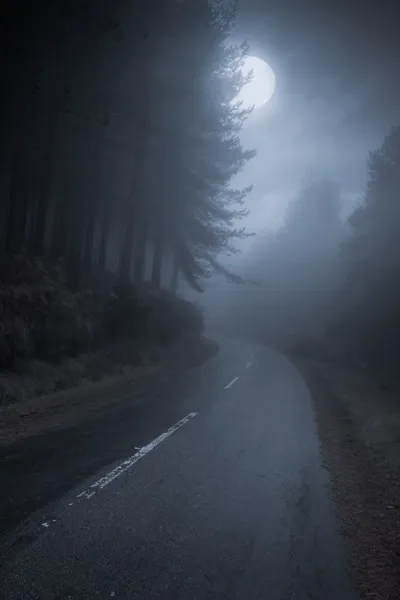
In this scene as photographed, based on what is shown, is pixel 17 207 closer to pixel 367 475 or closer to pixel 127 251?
pixel 127 251

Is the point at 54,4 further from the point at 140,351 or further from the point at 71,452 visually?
the point at 71,452

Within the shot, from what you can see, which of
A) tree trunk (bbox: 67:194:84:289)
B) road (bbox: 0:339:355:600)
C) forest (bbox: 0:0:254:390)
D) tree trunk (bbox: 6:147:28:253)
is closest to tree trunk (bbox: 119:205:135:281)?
forest (bbox: 0:0:254:390)

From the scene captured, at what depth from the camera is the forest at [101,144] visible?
1267 cm

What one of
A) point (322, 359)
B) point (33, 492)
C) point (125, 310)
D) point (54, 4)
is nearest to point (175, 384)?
point (125, 310)

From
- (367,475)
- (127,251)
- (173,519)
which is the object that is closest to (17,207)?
(127,251)

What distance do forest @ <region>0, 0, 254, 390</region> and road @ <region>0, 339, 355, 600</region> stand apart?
508 centimetres

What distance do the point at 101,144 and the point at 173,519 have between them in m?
15.3

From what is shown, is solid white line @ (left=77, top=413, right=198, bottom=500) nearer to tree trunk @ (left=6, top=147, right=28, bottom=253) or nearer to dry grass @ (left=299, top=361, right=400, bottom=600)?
dry grass @ (left=299, top=361, right=400, bottom=600)

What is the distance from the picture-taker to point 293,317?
2195 inches

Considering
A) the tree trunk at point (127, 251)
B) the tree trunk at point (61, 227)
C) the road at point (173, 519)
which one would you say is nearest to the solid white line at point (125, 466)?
the road at point (173, 519)

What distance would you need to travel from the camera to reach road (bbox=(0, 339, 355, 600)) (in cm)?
340

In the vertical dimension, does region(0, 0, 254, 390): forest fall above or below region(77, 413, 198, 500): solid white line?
above

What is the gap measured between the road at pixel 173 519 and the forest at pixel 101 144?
200 inches

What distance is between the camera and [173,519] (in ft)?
15.1
